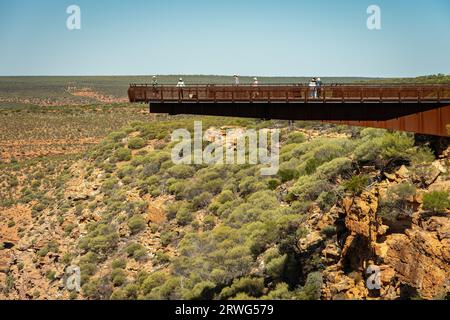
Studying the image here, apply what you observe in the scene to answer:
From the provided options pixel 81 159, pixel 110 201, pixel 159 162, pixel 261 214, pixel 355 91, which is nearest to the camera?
pixel 355 91

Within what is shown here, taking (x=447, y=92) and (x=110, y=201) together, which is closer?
(x=447, y=92)

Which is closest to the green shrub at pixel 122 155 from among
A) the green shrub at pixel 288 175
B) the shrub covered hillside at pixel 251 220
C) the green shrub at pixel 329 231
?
the shrub covered hillside at pixel 251 220

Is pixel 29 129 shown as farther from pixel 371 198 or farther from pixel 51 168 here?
pixel 371 198

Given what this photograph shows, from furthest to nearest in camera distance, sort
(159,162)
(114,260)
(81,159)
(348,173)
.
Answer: (81,159), (159,162), (114,260), (348,173)

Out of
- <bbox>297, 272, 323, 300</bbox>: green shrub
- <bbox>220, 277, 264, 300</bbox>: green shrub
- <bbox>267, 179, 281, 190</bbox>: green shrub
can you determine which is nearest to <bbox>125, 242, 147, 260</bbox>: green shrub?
<bbox>267, 179, 281, 190</bbox>: green shrub

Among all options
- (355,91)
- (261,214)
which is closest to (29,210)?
(261,214)

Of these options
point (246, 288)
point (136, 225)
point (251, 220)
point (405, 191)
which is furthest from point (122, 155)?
point (405, 191)
